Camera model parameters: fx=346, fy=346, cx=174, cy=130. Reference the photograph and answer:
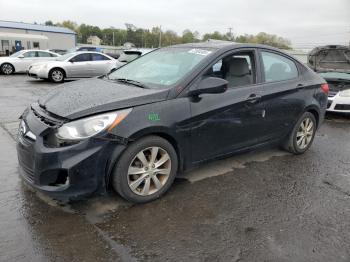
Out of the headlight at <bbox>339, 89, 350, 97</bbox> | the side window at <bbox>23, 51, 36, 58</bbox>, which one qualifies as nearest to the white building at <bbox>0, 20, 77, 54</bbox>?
the side window at <bbox>23, 51, 36, 58</bbox>

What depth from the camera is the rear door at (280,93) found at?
A: 4.44 meters

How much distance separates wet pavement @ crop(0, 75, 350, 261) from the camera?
276 cm

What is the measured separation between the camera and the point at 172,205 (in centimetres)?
350

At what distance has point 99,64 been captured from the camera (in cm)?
1525

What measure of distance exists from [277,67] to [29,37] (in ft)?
132

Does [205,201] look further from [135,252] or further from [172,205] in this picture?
[135,252]

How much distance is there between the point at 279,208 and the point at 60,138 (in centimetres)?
226

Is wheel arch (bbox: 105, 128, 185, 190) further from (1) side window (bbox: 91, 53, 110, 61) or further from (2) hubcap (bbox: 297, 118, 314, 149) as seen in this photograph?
(1) side window (bbox: 91, 53, 110, 61)

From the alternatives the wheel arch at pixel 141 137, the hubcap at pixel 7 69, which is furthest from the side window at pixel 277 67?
the hubcap at pixel 7 69

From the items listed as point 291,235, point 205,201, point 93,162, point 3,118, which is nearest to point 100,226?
point 93,162

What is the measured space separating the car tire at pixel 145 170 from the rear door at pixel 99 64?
40.5 ft

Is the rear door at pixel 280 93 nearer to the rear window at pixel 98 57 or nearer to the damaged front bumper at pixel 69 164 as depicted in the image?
the damaged front bumper at pixel 69 164

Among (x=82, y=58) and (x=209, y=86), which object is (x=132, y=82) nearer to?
(x=209, y=86)

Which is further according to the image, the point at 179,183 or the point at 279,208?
the point at 179,183
